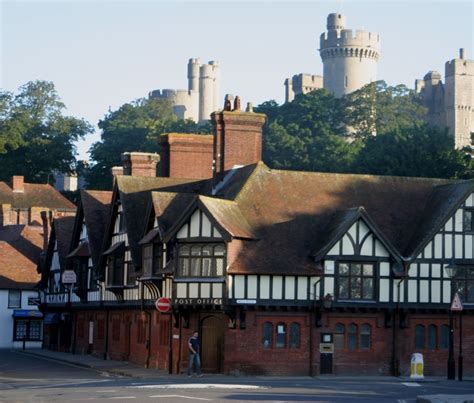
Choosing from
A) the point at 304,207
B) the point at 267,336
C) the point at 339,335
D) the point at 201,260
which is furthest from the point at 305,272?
the point at 304,207

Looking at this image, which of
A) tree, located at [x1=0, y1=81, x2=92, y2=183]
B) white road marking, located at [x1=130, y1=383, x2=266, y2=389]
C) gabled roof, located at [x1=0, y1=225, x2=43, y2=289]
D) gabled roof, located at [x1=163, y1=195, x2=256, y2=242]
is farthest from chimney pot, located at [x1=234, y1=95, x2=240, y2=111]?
tree, located at [x1=0, y1=81, x2=92, y2=183]

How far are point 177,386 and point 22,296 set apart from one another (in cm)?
4050

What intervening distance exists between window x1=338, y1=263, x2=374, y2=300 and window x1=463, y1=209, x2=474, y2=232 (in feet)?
13.6

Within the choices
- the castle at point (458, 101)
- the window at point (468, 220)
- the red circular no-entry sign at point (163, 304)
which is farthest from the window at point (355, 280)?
the castle at point (458, 101)

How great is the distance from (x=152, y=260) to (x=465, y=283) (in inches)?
464

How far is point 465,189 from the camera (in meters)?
47.0

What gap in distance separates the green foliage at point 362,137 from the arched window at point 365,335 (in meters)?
32.1

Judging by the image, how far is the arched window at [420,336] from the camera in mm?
46219

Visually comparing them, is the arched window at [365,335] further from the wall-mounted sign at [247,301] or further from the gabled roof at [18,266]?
the gabled roof at [18,266]

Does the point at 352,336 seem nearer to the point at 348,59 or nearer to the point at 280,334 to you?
the point at 280,334

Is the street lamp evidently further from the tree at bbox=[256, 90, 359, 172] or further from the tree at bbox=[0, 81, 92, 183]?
the tree at bbox=[0, 81, 92, 183]

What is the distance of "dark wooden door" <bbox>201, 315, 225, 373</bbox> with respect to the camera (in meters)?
44.6

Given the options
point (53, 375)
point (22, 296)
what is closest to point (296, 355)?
point (53, 375)

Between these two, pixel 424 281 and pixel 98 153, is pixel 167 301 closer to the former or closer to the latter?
pixel 424 281
